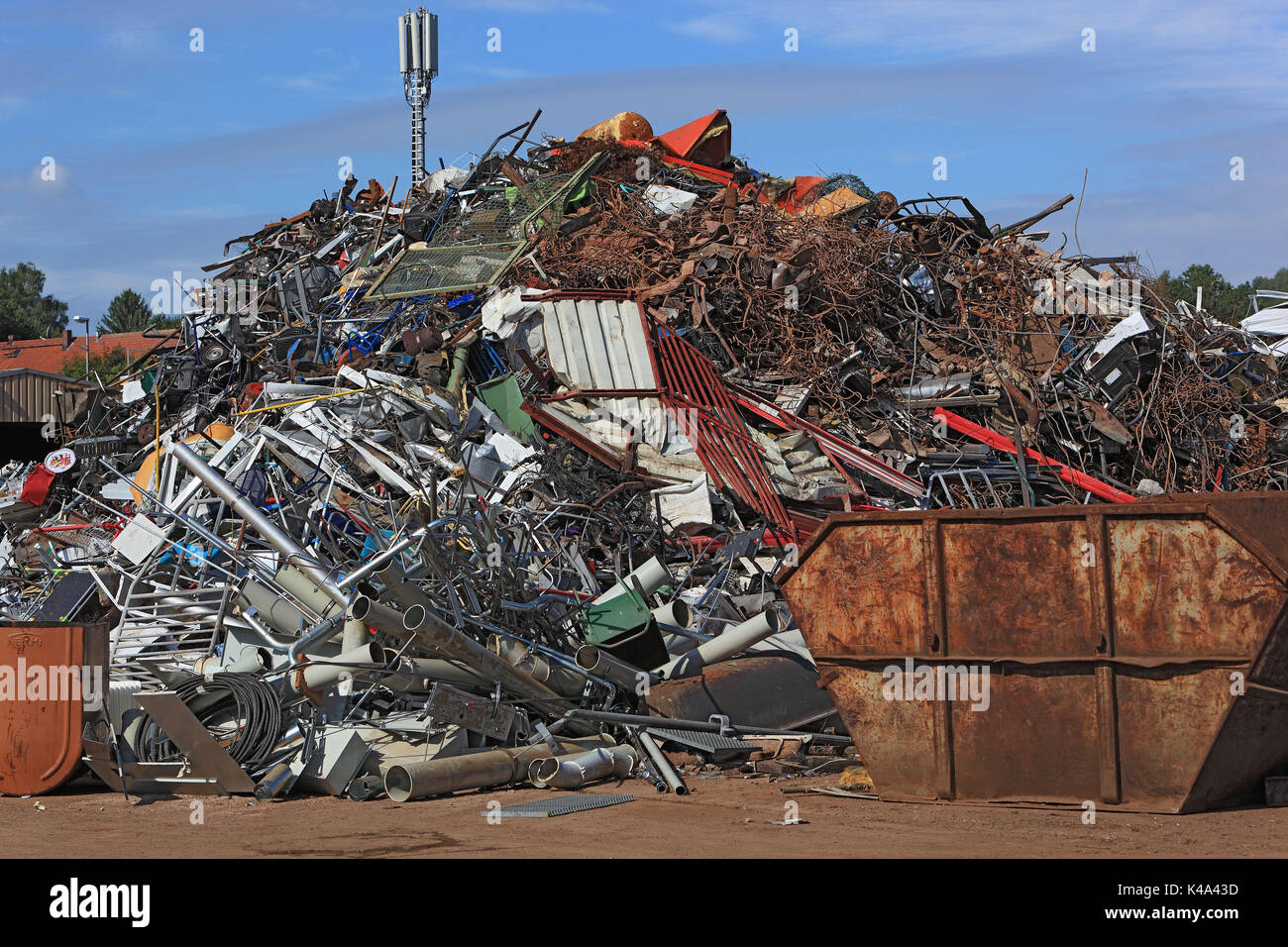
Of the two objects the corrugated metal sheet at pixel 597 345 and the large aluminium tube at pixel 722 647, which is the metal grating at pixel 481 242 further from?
the large aluminium tube at pixel 722 647

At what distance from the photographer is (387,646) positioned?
7457 mm

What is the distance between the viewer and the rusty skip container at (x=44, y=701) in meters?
7.33

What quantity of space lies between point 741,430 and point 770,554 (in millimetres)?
1634

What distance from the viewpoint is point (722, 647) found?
8383 mm

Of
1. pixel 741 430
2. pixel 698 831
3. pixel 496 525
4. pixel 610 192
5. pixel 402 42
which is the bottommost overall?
pixel 698 831

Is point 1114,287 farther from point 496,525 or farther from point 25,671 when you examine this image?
point 25,671

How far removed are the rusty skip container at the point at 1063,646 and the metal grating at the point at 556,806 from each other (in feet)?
4.44

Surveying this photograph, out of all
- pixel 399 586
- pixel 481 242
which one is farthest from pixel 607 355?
pixel 399 586

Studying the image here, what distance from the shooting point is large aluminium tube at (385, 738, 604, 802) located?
6.82 metres

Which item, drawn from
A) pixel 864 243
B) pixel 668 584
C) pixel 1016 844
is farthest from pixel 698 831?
pixel 864 243

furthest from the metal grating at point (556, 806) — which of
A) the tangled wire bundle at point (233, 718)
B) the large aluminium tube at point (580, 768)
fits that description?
the tangled wire bundle at point (233, 718)

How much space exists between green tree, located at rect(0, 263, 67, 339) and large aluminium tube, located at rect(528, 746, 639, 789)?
224 ft

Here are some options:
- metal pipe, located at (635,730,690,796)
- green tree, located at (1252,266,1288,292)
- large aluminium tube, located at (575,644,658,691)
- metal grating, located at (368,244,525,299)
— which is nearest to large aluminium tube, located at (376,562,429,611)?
large aluminium tube, located at (575,644,658,691)

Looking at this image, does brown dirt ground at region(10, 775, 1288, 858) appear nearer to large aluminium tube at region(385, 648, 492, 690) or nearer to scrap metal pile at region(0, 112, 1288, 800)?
scrap metal pile at region(0, 112, 1288, 800)
